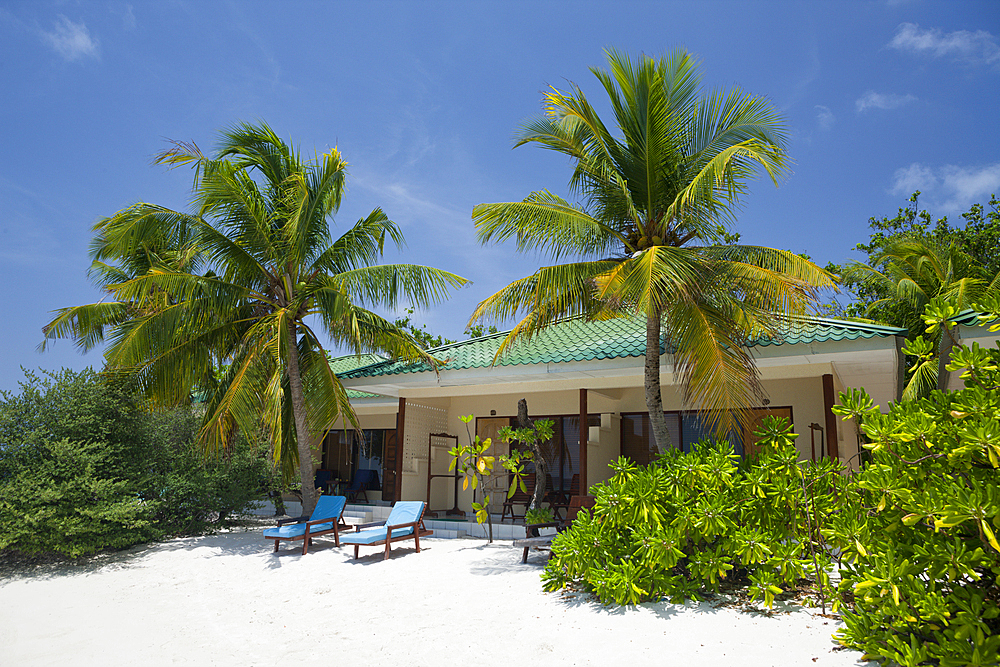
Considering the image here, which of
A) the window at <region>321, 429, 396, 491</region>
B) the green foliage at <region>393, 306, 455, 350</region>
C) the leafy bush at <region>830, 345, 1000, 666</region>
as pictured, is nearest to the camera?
the leafy bush at <region>830, 345, 1000, 666</region>

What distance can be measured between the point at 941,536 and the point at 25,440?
451 inches

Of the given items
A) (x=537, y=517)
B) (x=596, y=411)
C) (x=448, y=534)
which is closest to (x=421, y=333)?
(x=596, y=411)

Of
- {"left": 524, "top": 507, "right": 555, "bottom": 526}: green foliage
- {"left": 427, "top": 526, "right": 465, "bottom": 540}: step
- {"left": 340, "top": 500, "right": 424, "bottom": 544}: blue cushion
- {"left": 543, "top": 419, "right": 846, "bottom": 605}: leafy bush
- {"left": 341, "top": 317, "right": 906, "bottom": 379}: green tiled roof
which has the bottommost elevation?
{"left": 427, "top": 526, "right": 465, "bottom": 540}: step

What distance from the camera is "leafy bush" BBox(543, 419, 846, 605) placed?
5184 mm

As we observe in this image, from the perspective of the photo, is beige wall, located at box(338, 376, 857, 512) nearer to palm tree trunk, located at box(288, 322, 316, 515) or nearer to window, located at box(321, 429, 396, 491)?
palm tree trunk, located at box(288, 322, 316, 515)

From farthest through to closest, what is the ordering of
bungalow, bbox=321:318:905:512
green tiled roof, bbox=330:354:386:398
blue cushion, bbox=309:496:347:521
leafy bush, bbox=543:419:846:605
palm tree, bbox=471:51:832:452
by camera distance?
green tiled roof, bbox=330:354:386:398
blue cushion, bbox=309:496:347:521
bungalow, bbox=321:318:905:512
palm tree, bbox=471:51:832:452
leafy bush, bbox=543:419:846:605

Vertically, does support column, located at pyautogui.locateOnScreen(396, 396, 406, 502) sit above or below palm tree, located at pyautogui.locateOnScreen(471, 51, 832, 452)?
below

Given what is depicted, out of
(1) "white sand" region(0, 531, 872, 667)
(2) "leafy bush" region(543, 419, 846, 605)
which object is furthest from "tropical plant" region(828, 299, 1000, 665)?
(2) "leafy bush" region(543, 419, 846, 605)

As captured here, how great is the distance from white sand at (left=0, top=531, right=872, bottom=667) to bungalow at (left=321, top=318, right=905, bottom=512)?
3.10 m

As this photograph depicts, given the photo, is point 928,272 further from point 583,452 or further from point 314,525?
point 314,525

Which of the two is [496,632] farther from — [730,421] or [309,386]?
[309,386]

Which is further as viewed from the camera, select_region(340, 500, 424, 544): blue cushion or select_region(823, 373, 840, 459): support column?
select_region(823, 373, 840, 459): support column

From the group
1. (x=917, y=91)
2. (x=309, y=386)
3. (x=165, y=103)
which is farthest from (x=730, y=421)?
(x=917, y=91)

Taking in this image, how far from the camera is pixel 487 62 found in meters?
13.6
